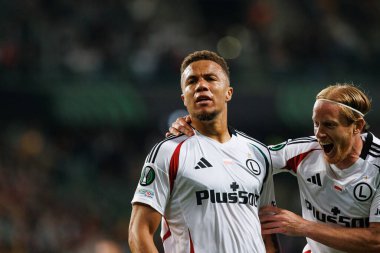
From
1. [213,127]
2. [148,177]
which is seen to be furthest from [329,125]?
[148,177]

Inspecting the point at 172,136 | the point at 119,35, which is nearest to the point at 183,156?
the point at 172,136

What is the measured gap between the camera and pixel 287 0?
1661 centimetres

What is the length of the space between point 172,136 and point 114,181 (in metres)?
9.24

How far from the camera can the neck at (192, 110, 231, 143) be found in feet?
16.9

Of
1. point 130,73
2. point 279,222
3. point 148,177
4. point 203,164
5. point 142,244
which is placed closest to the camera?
point 142,244

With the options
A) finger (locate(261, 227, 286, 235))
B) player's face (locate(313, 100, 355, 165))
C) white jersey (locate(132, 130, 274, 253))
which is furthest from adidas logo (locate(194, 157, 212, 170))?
player's face (locate(313, 100, 355, 165))

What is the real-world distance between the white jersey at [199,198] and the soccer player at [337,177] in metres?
0.29

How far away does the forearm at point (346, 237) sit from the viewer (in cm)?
527

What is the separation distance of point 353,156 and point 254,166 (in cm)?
78

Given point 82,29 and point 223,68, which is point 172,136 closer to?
point 223,68

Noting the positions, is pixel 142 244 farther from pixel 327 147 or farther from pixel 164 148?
pixel 327 147

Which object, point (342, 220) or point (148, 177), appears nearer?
point (148, 177)

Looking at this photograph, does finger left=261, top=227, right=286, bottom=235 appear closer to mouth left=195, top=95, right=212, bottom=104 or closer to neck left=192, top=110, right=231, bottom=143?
neck left=192, top=110, right=231, bottom=143

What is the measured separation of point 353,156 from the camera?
17.7 feet
